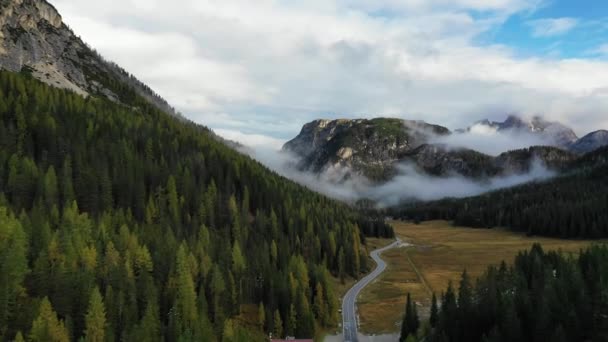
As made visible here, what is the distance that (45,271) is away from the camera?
73.1m

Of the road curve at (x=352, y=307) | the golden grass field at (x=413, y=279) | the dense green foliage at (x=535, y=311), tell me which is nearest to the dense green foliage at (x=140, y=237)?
the road curve at (x=352, y=307)

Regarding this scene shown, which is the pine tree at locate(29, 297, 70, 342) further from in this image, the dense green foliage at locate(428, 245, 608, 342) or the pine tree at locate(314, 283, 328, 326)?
the dense green foliage at locate(428, 245, 608, 342)

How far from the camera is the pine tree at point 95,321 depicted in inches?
2583

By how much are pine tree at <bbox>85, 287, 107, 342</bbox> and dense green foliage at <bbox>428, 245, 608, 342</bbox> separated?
2038 inches

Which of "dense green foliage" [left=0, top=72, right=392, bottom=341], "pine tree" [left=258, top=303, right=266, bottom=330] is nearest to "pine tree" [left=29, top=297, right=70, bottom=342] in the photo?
"dense green foliage" [left=0, top=72, right=392, bottom=341]

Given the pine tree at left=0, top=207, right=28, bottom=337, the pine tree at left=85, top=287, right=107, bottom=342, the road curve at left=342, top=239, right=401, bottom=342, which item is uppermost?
the pine tree at left=0, top=207, right=28, bottom=337

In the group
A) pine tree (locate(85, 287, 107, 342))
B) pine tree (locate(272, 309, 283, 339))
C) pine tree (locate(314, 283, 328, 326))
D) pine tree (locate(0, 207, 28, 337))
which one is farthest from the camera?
pine tree (locate(314, 283, 328, 326))

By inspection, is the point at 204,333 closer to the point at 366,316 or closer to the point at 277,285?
the point at 277,285

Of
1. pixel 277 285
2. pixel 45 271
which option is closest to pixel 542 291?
pixel 277 285

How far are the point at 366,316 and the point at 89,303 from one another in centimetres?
6480

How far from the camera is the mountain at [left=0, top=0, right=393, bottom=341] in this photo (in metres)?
71.1

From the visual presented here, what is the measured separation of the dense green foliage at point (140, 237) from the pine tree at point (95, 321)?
0.21 metres

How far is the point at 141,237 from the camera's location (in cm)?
10300

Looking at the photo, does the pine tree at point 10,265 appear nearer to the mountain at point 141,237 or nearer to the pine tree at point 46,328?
the mountain at point 141,237
